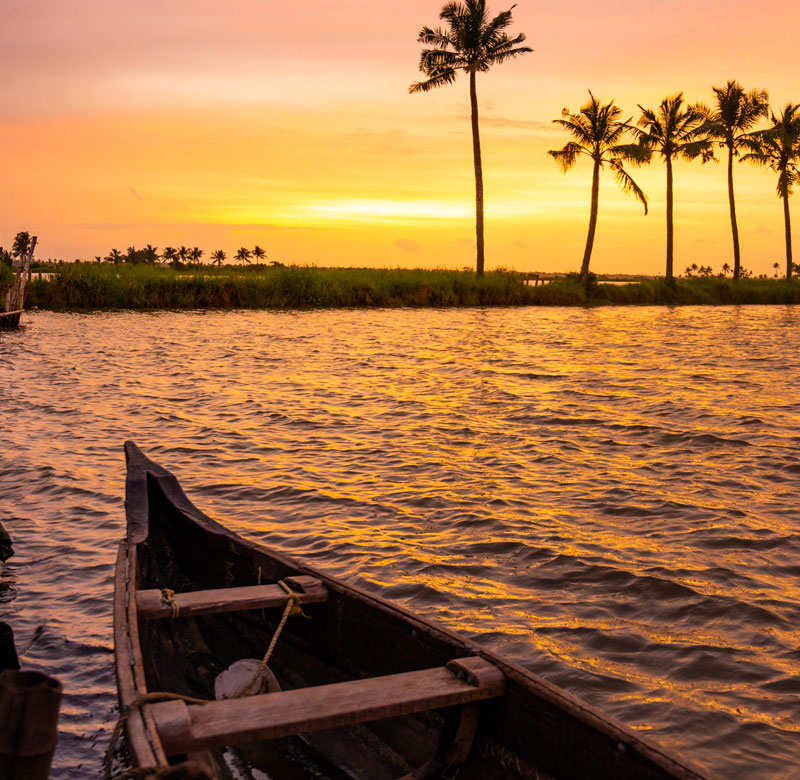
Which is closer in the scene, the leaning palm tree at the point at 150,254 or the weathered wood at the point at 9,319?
the weathered wood at the point at 9,319

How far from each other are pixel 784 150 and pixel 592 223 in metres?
16.6

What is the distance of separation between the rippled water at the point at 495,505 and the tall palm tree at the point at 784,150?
38680mm

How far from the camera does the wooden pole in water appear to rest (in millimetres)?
2439

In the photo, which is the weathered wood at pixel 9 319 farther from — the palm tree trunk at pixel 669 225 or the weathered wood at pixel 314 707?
the palm tree trunk at pixel 669 225

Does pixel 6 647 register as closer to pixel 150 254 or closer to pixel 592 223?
pixel 592 223

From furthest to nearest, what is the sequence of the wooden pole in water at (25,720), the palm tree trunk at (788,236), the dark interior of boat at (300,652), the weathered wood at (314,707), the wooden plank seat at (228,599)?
the palm tree trunk at (788,236) → the wooden plank seat at (228,599) → the dark interior of boat at (300,652) → the weathered wood at (314,707) → the wooden pole in water at (25,720)

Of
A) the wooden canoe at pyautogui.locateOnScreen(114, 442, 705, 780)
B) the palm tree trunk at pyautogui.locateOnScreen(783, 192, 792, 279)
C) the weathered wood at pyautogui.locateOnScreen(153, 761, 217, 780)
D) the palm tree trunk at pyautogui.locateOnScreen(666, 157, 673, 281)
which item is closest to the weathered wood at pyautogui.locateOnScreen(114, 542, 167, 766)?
the wooden canoe at pyautogui.locateOnScreen(114, 442, 705, 780)

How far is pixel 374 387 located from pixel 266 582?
1196 cm

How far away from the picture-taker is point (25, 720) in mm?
2445

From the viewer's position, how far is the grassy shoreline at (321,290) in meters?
36.4

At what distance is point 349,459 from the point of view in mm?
10734

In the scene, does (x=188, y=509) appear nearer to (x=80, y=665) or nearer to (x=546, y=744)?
(x=80, y=665)

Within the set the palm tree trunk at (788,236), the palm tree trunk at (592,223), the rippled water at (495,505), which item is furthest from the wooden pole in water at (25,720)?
the palm tree trunk at (788,236)

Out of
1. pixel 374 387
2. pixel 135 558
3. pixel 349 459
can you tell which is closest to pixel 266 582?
pixel 135 558
